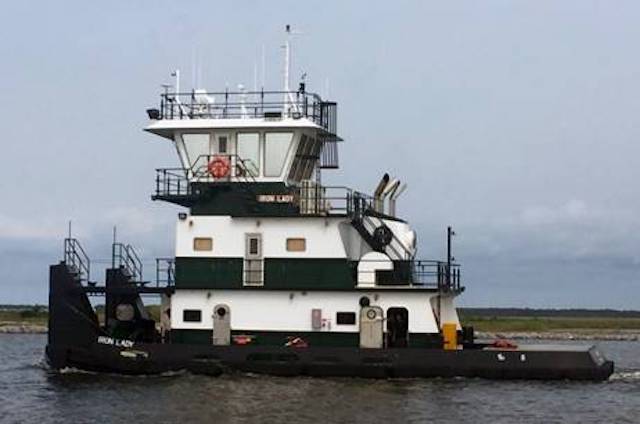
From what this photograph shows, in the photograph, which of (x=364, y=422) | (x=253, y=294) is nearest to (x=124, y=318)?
(x=253, y=294)

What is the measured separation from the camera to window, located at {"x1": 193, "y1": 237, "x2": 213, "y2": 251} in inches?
1359

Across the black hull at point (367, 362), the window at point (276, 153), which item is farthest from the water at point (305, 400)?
the window at point (276, 153)

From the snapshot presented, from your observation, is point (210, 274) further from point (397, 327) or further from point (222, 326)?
point (397, 327)

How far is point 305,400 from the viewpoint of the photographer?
3058 cm

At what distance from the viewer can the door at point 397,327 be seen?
112ft

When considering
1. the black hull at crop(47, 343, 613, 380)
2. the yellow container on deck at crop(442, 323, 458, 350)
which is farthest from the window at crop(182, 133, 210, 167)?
the yellow container on deck at crop(442, 323, 458, 350)

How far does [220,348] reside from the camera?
3381 cm

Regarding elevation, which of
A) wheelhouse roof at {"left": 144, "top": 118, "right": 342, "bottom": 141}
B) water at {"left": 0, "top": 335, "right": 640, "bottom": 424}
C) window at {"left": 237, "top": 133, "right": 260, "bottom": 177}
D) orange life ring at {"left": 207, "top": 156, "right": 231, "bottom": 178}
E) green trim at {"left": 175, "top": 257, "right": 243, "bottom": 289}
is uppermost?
wheelhouse roof at {"left": 144, "top": 118, "right": 342, "bottom": 141}

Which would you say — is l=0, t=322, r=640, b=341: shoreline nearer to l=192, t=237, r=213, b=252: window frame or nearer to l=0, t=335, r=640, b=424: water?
l=0, t=335, r=640, b=424: water

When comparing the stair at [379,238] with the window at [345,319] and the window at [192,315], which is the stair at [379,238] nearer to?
the window at [345,319]

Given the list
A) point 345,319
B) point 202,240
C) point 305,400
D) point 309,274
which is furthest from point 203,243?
point 305,400

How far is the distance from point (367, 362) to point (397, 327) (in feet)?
4.62

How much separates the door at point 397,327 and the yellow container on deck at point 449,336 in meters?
1.02

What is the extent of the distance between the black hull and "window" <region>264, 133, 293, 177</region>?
4.83 m
